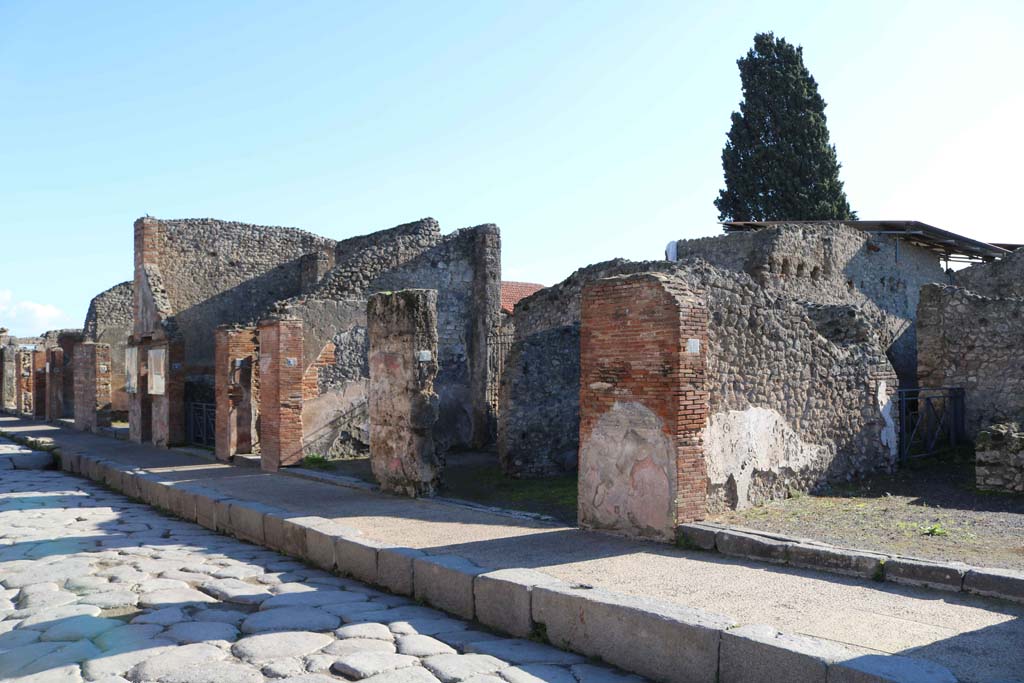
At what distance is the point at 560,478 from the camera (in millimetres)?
10016

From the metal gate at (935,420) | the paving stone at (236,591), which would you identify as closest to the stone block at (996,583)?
the paving stone at (236,591)

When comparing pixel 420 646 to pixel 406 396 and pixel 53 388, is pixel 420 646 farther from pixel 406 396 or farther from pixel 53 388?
pixel 53 388

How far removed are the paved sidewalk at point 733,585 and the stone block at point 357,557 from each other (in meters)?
0.19

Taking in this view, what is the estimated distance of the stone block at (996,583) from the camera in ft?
14.3

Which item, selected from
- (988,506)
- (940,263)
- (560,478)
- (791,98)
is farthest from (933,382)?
(791,98)

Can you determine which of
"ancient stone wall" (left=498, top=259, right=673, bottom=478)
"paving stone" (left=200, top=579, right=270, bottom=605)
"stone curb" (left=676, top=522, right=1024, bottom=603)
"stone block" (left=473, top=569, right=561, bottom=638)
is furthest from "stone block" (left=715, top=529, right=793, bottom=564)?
"ancient stone wall" (left=498, top=259, right=673, bottom=478)

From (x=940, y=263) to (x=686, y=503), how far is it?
640 inches

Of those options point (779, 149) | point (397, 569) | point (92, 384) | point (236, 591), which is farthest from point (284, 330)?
point (779, 149)

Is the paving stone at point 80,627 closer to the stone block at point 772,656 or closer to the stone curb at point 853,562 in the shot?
the stone block at point 772,656

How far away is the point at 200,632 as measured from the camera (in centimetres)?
454

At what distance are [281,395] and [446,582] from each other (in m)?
5.94

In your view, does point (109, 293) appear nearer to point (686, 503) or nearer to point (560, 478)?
point (560, 478)

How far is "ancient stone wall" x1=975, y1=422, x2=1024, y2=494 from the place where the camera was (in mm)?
7805

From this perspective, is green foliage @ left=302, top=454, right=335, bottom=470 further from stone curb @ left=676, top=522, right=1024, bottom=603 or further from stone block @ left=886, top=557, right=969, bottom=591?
stone block @ left=886, top=557, right=969, bottom=591
